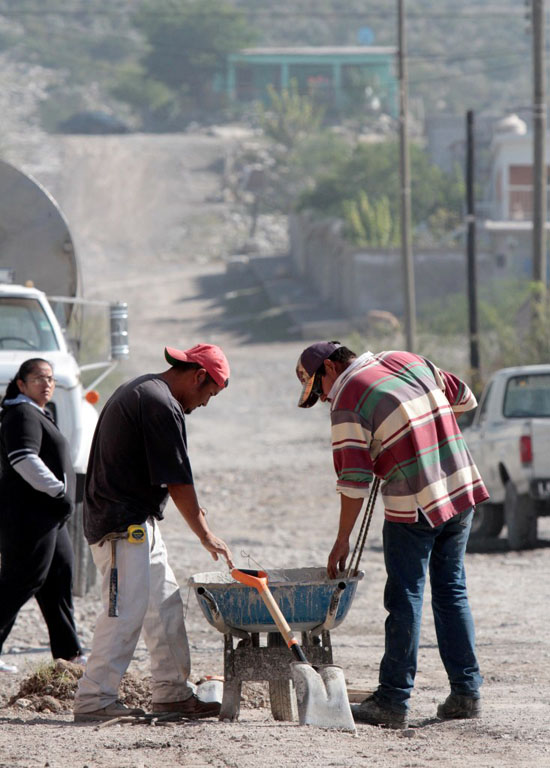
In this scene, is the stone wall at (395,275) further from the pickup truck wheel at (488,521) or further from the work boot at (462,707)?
the work boot at (462,707)

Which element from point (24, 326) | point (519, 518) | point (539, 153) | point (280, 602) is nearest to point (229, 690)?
point (280, 602)

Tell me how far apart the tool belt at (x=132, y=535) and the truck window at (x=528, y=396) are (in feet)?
27.9

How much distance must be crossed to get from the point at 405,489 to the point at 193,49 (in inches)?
4100

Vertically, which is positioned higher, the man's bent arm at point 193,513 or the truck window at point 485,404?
the man's bent arm at point 193,513

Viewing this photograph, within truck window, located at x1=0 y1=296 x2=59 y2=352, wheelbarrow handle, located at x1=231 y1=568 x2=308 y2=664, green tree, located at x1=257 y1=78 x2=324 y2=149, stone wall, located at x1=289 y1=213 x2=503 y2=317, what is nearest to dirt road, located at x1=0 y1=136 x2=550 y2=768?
wheelbarrow handle, located at x1=231 y1=568 x2=308 y2=664

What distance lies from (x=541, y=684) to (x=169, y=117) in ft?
322

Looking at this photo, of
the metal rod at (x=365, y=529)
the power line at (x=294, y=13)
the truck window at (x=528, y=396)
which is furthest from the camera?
the power line at (x=294, y=13)

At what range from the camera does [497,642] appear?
9445 mm

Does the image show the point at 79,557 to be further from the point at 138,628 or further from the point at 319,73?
the point at 319,73

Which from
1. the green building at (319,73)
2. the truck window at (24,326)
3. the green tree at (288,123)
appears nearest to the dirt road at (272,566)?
the truck window at (24,326)

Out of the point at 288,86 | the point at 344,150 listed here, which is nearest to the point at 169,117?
the point at 288,86

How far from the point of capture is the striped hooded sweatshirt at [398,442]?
6.16 metres

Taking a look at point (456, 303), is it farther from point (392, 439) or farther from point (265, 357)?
point (392, 439)

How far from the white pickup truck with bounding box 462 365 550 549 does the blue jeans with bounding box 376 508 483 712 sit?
7.00m
